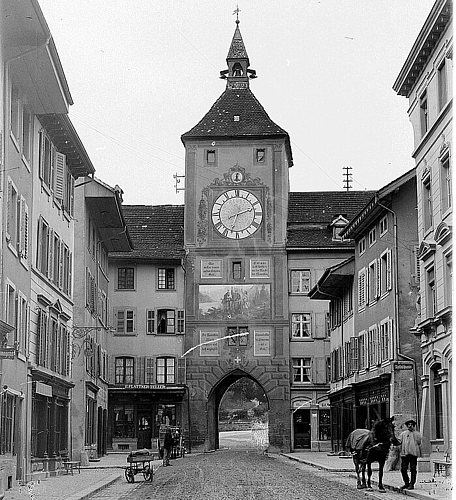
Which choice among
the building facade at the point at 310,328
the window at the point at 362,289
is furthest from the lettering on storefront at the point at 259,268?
the window at the point at 362,289

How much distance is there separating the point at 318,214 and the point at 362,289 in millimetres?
22134

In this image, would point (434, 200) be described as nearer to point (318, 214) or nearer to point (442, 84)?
point (442, 84)

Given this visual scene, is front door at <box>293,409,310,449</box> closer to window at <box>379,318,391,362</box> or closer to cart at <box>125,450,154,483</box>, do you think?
window at <box>379,318,391,362</box>

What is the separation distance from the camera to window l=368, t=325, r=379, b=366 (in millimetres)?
45375

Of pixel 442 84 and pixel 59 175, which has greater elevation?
pixel 442 84

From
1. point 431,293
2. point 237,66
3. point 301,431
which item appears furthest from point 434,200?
point 237,66

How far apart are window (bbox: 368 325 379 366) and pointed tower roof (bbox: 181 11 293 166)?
2381 centimetres

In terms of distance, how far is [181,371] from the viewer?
64938 mm

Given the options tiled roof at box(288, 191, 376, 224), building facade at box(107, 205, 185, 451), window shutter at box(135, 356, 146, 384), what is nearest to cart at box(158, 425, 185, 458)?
building facade at box(107, 205, 185, 451)

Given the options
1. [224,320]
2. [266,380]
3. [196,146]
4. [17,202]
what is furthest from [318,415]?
[17,202]

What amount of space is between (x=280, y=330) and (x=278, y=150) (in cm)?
1125

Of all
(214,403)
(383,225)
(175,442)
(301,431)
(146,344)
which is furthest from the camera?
(214,403)

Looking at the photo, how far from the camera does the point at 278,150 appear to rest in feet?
222

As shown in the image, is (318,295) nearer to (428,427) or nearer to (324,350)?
(324,350)
